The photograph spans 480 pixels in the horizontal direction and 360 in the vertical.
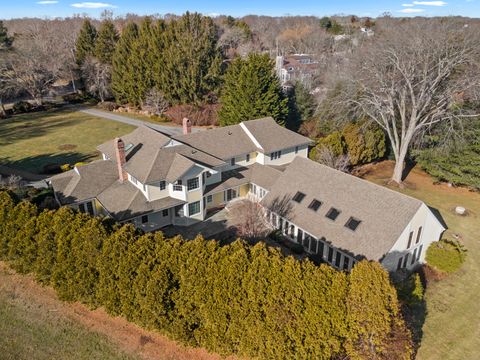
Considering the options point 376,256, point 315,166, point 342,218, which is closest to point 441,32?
point 315,166

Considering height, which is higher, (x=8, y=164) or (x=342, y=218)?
(x=342, y=218)

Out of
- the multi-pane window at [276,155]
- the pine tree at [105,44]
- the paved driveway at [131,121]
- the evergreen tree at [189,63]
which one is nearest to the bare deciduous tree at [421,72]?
the multi-pane window at [276,155]

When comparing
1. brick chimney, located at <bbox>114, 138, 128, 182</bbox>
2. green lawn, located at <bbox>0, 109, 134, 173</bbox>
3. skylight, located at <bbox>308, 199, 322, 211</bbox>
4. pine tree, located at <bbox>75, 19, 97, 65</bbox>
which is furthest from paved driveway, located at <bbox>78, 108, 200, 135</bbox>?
skylight, located at <bbox>308, 199, 322, 211</bbox>

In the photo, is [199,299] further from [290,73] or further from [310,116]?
[290,73]

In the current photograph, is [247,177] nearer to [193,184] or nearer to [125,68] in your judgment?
[193,184]

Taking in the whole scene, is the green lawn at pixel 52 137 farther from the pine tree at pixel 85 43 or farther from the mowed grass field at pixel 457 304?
the mowed grass field at pixel 457 304

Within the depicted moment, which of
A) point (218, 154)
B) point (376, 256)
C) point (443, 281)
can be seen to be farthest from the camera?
point (218, 154)

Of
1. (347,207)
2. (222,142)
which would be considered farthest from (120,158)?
(347,207)
